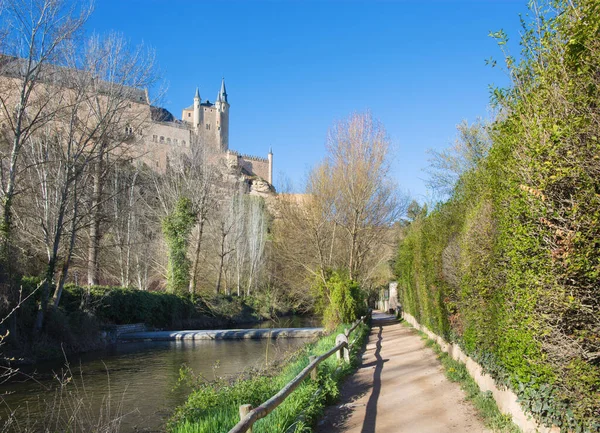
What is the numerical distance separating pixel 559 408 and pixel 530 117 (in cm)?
260

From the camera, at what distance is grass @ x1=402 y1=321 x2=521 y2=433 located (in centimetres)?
540

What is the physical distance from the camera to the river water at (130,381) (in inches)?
315

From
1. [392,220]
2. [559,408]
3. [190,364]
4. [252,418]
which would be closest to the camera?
[559,408]

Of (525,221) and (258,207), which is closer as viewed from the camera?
(525,221)

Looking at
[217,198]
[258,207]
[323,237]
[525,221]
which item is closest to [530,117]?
[525,221]

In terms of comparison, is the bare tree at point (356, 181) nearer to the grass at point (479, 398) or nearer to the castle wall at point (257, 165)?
the grass at point (479, 398)

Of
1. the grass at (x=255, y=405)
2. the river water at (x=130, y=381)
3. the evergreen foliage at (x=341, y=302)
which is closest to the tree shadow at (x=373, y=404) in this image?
the grass at (x=255, y=405)

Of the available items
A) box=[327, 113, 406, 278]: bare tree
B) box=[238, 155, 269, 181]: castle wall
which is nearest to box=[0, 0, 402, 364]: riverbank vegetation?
box=[327, 113, 406, 278]: bare tree

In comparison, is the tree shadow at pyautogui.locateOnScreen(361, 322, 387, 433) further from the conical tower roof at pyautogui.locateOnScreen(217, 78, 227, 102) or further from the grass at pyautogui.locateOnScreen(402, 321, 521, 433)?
the conical tower roof at pyautogui.locateOnScreen(217, 78, 227, 102)

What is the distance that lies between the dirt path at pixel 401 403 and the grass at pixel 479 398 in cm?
10

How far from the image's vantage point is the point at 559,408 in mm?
3977

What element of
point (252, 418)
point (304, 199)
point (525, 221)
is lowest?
point (252, 418)

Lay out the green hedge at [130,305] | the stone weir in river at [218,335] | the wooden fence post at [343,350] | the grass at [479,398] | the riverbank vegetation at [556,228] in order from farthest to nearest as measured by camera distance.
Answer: the stone weir in river at [218,335] → the green hedge at [130,305] → the wooden fence post at [343,350] → the grass at [479,398] → the riverbank vegetation at [556,228]

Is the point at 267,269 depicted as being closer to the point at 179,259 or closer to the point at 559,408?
the point at 179,259
